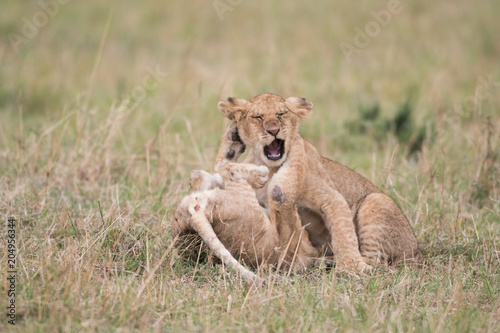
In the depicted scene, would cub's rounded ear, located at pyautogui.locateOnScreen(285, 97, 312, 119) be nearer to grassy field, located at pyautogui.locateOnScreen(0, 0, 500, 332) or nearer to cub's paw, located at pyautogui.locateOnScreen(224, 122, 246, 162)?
cub's paw, located at pyautogui.locateOnScreen(224, 122, 246, 162)

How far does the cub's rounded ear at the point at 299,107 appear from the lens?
477 centimetres

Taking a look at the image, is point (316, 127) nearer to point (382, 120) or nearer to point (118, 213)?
point (382, 120)

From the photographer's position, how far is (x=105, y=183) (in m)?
6.23

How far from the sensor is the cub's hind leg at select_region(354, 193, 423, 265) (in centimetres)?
467

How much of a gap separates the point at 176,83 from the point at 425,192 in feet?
18.0

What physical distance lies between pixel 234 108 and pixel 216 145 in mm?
2012

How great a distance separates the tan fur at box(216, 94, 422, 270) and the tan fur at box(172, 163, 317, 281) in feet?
0.35

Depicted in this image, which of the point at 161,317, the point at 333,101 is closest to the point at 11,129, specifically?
the point at 333,101

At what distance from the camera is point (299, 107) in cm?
482

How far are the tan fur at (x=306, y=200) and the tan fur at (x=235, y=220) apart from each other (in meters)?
0.11

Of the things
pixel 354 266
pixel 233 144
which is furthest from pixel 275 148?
pixel 354 266

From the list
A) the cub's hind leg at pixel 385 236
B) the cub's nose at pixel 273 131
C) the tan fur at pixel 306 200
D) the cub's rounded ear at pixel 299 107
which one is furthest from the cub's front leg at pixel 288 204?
the cub's hind leg at pixel 385 236

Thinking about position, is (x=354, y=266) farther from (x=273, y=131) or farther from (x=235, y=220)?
(x=273, y=131)

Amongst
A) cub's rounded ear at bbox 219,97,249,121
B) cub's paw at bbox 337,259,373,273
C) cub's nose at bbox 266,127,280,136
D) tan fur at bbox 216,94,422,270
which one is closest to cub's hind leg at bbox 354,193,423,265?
tan fur at bbox 216,94,422,270
